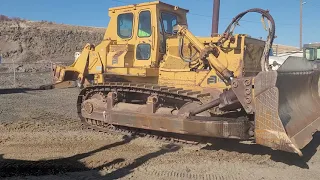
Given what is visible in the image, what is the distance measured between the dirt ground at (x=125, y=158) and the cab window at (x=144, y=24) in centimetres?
231

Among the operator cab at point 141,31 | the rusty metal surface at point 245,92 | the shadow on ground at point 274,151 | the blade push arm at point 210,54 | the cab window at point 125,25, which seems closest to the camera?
the rusty metal surface at point 245,92

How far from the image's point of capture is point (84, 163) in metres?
5.92

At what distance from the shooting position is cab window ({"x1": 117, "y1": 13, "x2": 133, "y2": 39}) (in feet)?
27.8

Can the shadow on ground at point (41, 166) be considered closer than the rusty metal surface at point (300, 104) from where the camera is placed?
Yes

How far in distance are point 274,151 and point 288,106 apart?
93 cm

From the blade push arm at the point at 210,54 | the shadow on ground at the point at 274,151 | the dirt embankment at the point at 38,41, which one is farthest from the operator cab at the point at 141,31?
the dirt embankment at the point at 38,41

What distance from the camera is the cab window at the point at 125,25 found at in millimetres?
8470

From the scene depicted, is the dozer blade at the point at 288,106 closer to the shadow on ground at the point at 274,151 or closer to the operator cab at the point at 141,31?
the shadow on ground at the point at 274,151

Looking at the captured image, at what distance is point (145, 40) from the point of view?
8164mm

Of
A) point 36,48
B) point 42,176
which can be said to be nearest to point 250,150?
point 42,176

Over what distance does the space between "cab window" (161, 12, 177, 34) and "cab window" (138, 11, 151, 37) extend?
0.34 m

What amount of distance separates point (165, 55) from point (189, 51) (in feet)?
1.87

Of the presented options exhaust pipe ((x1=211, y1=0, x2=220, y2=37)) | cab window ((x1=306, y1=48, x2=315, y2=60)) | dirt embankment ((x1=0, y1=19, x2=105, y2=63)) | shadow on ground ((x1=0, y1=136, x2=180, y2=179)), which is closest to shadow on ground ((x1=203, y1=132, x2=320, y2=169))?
shadow on ground ((x1=0, y1=136, x2=180, y2=179))

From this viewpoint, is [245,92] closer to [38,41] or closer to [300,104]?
[300,104]
